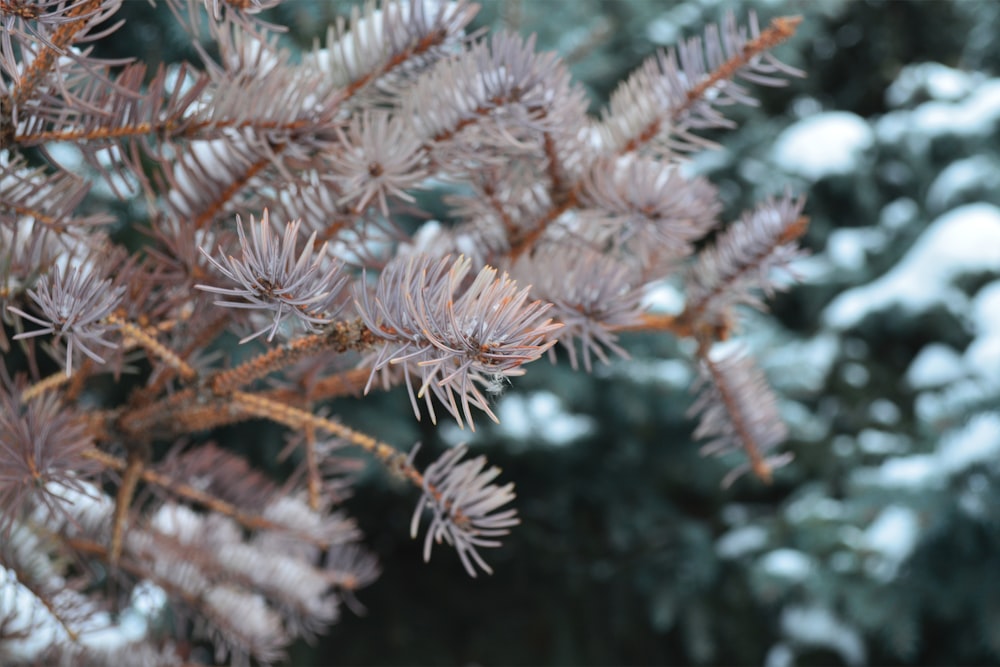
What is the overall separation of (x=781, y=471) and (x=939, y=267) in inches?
16.1

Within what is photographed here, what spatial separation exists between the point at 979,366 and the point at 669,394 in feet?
1.37

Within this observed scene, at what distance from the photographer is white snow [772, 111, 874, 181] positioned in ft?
4.47

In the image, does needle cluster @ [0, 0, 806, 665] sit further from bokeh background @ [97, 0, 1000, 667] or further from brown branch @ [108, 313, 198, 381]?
bokeh background @ [97, 0, 1000, 667]

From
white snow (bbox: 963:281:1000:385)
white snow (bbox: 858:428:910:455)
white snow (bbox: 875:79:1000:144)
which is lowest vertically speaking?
white snow (bbox: 858:428:910:455)

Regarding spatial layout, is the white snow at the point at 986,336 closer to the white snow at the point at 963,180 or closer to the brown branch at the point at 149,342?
the white snow at the point at 963,180

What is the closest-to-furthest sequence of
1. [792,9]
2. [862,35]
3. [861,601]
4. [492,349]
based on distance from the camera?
[492,349], [861,601], [792,9], [862,35]

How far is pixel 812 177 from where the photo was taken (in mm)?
1378

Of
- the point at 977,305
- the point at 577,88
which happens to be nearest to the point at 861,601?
the point at 977,305

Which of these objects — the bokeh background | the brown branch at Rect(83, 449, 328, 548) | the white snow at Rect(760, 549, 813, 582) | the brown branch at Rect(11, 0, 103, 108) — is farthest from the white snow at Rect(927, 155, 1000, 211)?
the brown branch at Rect(11, 0, 103, 108)

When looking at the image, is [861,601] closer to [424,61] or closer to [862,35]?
[424,61]

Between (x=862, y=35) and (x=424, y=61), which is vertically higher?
(x=424, y=61)

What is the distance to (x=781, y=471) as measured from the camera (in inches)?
49.7

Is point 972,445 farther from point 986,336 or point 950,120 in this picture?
point 950,120

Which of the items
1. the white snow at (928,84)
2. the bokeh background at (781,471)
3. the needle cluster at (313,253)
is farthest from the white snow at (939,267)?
the needle cluster at (313,253)
